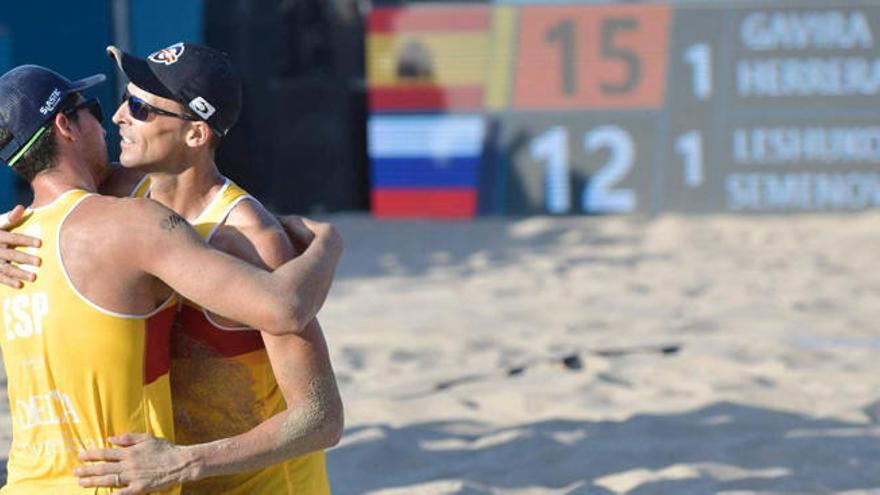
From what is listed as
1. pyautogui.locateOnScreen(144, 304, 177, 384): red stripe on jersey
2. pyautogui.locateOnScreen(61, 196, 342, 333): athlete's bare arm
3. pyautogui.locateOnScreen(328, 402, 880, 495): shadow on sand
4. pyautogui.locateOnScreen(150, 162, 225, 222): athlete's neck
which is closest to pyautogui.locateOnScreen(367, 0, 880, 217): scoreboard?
pyautogui.locateOnScreen(328, 402, 880, 495): shadow on sand

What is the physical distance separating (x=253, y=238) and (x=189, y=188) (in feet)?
0.76

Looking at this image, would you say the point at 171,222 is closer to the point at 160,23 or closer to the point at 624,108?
the point at 160,23

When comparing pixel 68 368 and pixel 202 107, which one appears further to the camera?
pixel 202 107

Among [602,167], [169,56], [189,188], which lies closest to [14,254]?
[189,188]

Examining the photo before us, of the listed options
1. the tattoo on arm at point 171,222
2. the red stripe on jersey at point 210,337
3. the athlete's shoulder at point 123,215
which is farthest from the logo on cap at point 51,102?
the red stripe on jersey at point 210,337

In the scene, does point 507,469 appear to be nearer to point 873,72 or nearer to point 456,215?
point 456,215

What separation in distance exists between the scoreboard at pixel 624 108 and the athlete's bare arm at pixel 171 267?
7.68 metres

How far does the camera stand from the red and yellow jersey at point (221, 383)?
108 inches

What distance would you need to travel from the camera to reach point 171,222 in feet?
8.20

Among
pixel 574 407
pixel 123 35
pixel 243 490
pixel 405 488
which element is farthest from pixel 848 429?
pixel 123 35

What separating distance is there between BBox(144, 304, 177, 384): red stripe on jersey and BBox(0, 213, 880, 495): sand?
1.89 meters

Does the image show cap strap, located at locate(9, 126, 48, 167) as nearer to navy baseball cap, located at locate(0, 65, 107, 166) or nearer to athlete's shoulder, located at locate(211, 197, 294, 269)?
navy baseball cap, located at locate(0, 65, 107, 166)

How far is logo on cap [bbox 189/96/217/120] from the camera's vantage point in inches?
107

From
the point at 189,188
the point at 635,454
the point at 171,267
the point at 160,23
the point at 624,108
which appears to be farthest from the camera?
the point at 624,108
